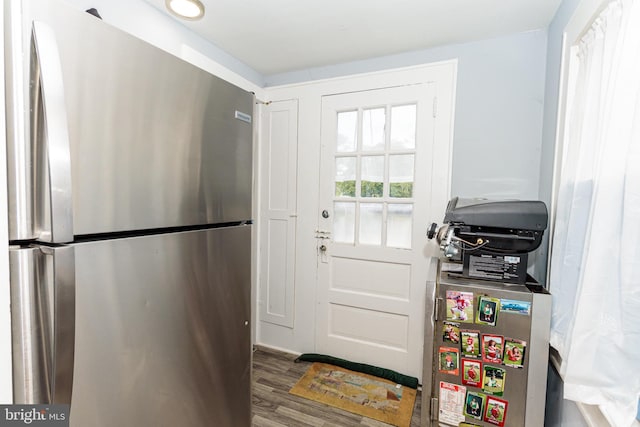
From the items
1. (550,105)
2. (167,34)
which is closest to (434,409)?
(550,105)

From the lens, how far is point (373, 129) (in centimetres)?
212

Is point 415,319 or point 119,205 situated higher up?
point 119,205

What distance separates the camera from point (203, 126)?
2.86 ft

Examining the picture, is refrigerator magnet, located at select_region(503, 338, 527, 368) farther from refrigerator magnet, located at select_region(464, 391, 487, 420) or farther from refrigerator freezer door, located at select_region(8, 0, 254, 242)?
refrigerator freezer door, located at select_region(8, 0, 254, 242)

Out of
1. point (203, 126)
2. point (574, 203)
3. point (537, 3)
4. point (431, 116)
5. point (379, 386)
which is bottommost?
point (379, 386)

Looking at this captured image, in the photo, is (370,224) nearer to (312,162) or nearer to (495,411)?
(312,162)

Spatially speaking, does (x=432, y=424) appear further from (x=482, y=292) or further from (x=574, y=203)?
(x=574, y=203)

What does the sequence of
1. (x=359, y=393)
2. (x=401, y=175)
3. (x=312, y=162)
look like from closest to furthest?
1. (x=359, y=393)
2. (x=401, y=175)
3. (x=312, y=162)

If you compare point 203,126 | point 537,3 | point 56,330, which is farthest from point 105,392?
point 537,3

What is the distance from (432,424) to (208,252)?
121cm

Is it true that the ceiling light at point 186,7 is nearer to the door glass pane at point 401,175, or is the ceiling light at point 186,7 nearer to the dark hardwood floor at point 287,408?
the door glass pane at point 401,175

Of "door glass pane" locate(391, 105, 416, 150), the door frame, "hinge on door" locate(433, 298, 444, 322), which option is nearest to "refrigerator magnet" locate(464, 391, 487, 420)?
"hinge on door" locate(433, 298, 444, 322)

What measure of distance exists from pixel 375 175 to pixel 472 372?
1331 millimetres

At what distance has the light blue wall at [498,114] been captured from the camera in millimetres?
1729
